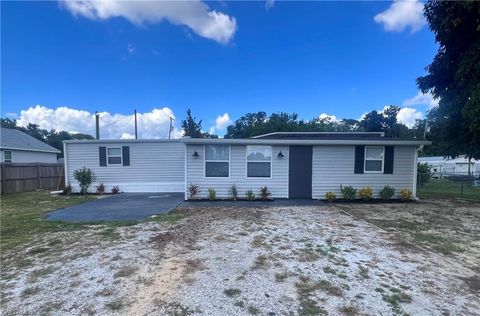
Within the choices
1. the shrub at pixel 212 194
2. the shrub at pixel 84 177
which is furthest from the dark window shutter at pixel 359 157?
the shrub at pixel 84 177

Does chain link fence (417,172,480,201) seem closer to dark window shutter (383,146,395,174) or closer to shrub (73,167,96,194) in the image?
dark window shutter (383,146,395,174)

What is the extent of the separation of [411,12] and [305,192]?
7.81 m

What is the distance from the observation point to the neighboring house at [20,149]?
18.5 m

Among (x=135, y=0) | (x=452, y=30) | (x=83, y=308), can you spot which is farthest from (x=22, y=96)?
(x=452, y=30)

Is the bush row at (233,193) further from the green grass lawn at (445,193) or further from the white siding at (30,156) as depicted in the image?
the white siding at (30,156)

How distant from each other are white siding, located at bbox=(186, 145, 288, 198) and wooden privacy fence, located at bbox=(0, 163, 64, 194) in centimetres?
902

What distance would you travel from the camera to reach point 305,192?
10.6 meters

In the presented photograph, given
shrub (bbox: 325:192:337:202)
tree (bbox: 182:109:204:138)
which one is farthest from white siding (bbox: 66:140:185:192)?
tree (bbox: 182:109:204:138)

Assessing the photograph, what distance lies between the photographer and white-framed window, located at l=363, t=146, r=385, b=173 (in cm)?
1054

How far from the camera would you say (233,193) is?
10367mm

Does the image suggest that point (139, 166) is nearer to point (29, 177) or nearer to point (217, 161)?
point (217, 161)

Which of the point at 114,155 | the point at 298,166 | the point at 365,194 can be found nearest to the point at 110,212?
the point at 114,155

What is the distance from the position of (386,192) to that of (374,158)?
4.55 feet

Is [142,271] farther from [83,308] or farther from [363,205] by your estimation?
[363,205]
